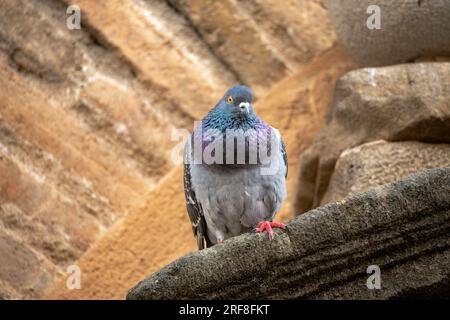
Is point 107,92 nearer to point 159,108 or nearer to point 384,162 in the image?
point 159,108

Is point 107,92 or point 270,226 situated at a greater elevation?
point 107,92

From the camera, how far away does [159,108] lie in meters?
7.52

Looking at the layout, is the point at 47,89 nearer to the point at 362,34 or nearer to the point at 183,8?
the point at 183,8

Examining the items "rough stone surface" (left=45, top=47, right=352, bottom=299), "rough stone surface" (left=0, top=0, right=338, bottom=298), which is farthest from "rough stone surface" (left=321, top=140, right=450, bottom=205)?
"rough stone surface" (left=0, top=0, right=338, bottom=298)

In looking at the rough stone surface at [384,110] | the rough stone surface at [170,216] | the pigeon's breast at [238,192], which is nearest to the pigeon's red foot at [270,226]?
the pigeon's breast at [238,192]

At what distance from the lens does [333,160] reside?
22.3 feet

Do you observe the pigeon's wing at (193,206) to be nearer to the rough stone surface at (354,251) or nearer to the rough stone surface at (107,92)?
the rough stone surface at (107,92)

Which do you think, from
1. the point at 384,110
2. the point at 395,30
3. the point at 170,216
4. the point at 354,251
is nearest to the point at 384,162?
the point at 384,110

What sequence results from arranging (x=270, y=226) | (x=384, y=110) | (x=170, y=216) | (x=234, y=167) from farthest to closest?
1. (x=170, y=216)
2. (x=384, y=110)
3. (x=234, y=167)
4. (x=270, y=226)

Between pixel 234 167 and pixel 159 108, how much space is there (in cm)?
203

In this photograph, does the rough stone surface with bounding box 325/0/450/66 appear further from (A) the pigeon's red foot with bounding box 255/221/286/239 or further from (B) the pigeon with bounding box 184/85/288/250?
(A) the pigeon's red foot with bounding box 255/221/286/239

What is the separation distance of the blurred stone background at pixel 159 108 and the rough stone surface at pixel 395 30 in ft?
0.04

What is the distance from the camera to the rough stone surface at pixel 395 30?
662 centimetres

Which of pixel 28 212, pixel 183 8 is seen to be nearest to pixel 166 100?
pixel 183 8
